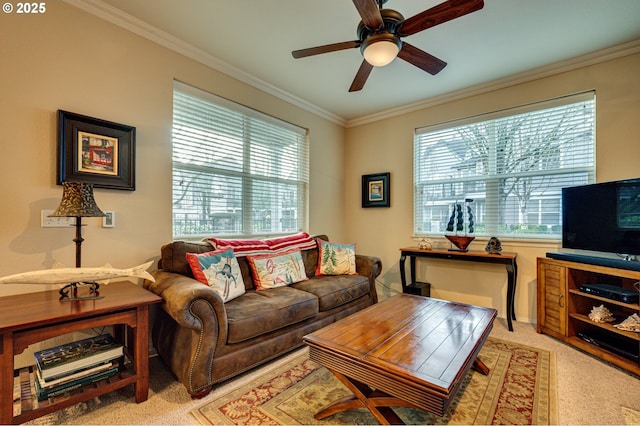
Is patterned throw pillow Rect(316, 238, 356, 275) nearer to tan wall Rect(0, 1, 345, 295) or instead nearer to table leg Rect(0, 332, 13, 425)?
tan wall Rect(0, 1, 345, 295)

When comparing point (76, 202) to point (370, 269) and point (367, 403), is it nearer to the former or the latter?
point (367, 403)

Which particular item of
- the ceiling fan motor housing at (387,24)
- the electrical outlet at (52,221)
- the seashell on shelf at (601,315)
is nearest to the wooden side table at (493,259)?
the seashell on shelf at (601,315)

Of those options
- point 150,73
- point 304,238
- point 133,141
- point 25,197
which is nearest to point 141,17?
point 150,73

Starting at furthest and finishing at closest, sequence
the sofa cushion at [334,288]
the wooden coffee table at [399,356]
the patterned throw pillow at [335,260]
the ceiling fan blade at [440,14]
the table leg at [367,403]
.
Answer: the patterned throw pillow at [335,260], the sofa cushion at [334,288], the ceiling fan blade at [440,14], the table leg at [367,403], the wooden coffee table at [399,356]

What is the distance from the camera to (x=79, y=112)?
213cm

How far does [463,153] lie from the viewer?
3.66 meters

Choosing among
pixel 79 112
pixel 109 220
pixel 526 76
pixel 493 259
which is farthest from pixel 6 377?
pixel 526 76

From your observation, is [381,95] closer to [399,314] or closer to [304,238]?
[304,238]

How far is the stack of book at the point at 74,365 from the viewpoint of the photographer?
1550mm

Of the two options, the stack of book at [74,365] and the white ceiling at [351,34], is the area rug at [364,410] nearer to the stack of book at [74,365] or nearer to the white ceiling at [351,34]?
the stack of book at [74,365]

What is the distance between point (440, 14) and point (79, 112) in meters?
2.50

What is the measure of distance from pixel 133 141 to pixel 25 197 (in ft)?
2.54

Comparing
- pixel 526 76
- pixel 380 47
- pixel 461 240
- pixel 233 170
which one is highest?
pixel 526 76

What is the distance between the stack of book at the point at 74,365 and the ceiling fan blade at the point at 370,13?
7.90 ft
